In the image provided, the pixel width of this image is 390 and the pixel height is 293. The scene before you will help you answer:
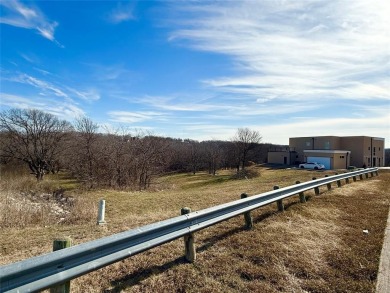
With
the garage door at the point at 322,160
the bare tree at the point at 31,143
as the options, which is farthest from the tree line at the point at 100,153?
A: the garage door at the point at 322,160

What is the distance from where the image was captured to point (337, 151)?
169 feet

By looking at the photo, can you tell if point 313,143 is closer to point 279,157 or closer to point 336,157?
point 279,157

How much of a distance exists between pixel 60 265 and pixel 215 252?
8.63 ft

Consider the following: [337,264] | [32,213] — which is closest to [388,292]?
[337,264]

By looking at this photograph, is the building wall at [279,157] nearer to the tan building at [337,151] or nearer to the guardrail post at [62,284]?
the tan building at [337,151]

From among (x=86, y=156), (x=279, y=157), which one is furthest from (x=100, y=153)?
(x=279, y=157)

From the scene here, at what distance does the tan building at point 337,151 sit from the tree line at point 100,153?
29.5 feet

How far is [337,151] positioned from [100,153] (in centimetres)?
4431

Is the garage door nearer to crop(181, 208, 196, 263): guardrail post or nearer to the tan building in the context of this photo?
the tan building

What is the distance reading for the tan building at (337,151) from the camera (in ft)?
169

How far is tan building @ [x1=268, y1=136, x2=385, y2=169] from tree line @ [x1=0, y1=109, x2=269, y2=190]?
8984 millimetres

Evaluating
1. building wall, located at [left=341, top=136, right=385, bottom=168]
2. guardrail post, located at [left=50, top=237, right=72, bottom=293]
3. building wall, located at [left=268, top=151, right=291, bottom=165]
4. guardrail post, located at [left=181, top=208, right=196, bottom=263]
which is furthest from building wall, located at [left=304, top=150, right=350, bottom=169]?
guardrail post, located at [left=50, top=237, right=72, bottom=293]

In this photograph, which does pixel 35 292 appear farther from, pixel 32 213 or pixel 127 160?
pixel 127 160

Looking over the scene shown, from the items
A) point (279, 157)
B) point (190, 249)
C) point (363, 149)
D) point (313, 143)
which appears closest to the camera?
point (190, 249)
